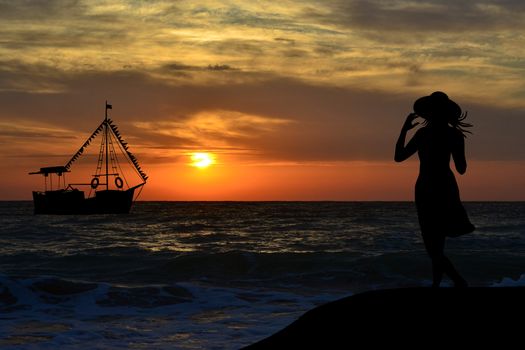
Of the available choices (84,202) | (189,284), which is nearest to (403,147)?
(189,284)

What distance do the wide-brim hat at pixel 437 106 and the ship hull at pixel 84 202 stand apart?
262 ft

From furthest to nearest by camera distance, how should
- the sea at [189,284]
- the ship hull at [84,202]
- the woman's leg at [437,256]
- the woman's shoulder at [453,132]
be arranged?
the ship hull at [84,202], the sea at [189,284], the woman's shoulder at [453,132], the woman's leg at [437,256]

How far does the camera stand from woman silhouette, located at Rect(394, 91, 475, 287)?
6.55 meters

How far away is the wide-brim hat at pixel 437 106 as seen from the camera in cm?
667

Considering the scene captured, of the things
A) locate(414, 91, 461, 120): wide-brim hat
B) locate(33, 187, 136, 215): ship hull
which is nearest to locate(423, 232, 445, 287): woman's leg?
locate(414, 91, 461, 120): wide-brim hat

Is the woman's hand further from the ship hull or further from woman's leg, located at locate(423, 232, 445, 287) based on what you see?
the ship hull

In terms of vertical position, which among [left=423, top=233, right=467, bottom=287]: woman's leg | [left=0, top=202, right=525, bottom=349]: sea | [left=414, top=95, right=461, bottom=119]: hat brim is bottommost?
[left=0, top=202, right=525, bottom=349]: sea

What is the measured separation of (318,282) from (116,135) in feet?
276

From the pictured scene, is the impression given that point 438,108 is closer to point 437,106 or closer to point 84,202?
point 437,106

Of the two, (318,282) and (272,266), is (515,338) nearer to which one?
(318,282)

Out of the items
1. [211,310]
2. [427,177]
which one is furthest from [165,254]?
[427,177]

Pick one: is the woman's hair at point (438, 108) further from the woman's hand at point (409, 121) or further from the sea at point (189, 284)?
the sea at point (189, 284)

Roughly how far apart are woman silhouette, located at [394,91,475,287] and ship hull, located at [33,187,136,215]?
7978 centimetres

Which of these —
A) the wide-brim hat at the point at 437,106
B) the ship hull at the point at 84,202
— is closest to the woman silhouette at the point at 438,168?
the wide-brim hat at the point at 437,106
